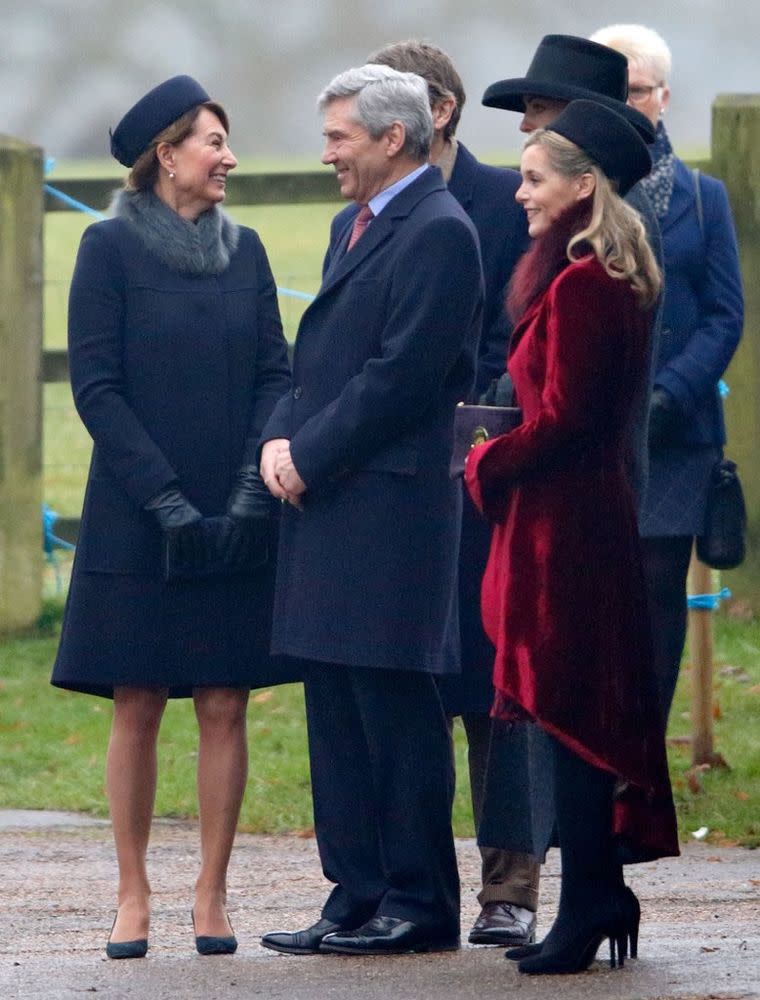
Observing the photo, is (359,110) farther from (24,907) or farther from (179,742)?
(179,742)

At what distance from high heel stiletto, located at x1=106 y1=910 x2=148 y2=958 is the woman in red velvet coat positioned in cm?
86

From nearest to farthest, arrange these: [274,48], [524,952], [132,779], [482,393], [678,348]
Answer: [524,952] → [132,779] → [482,393] → [678,348] → [274,48]

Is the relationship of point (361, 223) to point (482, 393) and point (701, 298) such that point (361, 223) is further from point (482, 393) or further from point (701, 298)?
point (701, 298)

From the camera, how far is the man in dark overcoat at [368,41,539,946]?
5012 mm

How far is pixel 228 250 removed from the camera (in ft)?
16.4

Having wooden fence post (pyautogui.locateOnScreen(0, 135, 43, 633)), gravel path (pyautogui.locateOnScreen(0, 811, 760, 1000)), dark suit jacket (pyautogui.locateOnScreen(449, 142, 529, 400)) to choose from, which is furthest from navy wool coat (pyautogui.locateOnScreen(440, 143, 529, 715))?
wooden fence post (pyautogui.locateOnScreen(0, 135, 43, 633))

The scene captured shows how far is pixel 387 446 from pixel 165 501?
51 centimetres

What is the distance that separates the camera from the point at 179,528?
477 cm

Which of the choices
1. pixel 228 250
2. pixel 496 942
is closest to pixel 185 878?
pixel 496 942

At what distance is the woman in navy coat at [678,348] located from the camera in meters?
5.89

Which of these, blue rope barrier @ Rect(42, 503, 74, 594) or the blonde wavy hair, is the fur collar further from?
blue rope barrier @ Rect(42, 503, 74, 594)

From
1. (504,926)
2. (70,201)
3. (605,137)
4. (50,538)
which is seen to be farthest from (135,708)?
(70,201)

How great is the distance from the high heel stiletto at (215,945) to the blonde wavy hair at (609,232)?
5.31 ft

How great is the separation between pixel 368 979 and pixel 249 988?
0.24m
